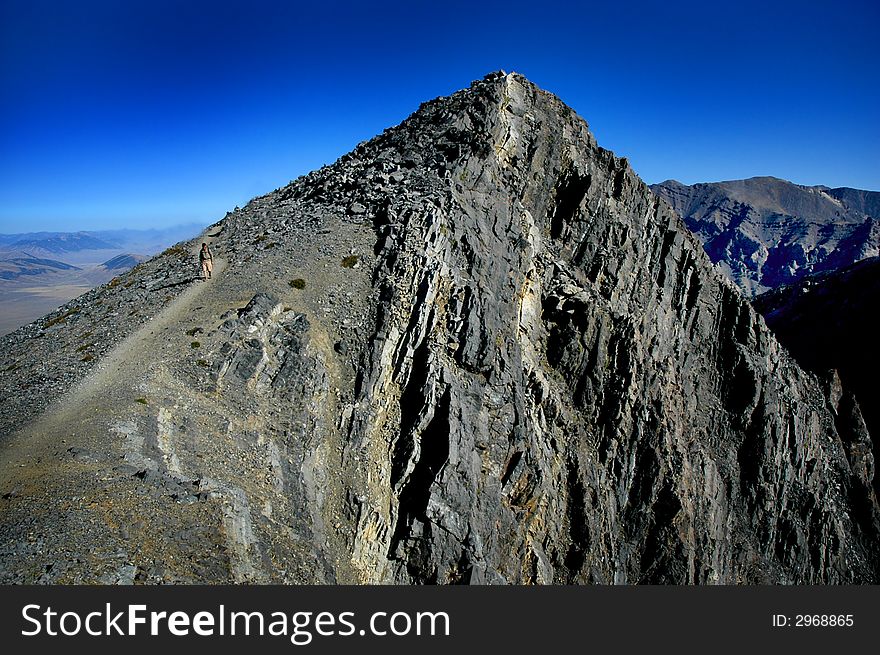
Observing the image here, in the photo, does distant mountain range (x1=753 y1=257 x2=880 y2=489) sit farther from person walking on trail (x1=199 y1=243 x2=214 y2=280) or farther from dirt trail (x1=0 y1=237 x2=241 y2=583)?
dirt trail (x1=0 y1=237 x2=241 y2=583)

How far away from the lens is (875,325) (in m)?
108

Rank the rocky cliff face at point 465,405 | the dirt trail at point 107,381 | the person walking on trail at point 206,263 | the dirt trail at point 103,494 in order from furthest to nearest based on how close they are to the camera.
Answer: the person walking on trail at point 206,263, the rocky cliff face at point 465,405, the dirt trail at point 107,381, the dirt trail at point 103,494

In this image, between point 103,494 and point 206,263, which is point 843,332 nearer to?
point 206,263

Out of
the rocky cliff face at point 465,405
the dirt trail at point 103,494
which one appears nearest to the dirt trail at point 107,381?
the dirt trail at point 103,494

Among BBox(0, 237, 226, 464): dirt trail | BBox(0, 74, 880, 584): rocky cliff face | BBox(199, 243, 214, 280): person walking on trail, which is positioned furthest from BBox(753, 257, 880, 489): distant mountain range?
BBox(0, 237, 226, 464): dirt trail

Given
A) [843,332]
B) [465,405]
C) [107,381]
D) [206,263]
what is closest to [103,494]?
[107,381]

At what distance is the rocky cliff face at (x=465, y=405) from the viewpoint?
2867 centimetres

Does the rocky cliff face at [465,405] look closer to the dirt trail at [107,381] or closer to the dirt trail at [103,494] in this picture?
the dirt trail at [103,494]

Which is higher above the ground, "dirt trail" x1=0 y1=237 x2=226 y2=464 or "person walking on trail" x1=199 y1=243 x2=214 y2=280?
"person walking on trail" x1=199 y1=243 x2=214 y2=280

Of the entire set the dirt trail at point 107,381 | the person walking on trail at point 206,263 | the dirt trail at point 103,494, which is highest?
the person walking on trail at point 206,263

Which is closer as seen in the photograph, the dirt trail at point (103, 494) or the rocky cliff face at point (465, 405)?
the dirt trail at point (103, 494)

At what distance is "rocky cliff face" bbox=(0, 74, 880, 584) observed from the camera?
2867cm

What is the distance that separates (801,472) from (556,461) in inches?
1687

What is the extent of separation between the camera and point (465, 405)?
→ 42938 mm
